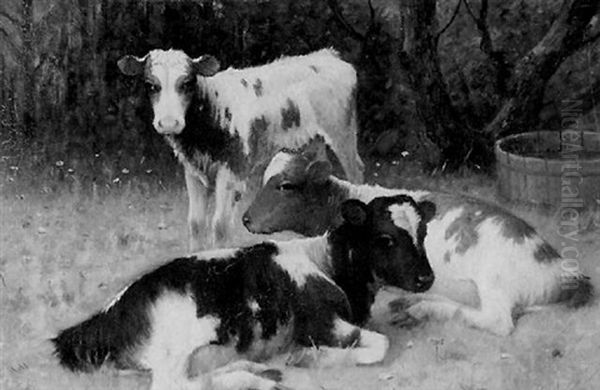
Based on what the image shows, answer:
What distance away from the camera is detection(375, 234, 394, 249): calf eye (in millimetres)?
3948

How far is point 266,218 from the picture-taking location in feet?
13.9

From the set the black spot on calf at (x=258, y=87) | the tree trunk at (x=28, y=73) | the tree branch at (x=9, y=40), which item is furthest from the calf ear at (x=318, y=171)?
the tree branch at (x=9, y=40)

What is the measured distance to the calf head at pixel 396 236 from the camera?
12.9 feet

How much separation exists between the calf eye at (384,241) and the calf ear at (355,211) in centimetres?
8

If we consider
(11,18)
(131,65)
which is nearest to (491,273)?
(131,65)

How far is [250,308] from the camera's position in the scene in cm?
386

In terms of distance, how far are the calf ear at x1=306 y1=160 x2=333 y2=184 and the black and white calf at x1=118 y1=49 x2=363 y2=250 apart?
118 mm

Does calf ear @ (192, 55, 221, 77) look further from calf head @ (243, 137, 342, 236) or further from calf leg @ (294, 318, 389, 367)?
calf leg @ (294, 318, 389, 367)

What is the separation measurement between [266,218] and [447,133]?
2.30 ft

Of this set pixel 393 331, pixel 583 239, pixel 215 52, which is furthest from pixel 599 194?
pixel 215 52

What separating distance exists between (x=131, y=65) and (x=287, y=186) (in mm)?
655

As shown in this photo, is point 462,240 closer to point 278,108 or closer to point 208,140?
point 278,108

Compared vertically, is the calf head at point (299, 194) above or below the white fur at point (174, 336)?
above

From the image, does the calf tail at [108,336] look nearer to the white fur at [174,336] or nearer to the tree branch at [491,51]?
the white fur at [174,336]
